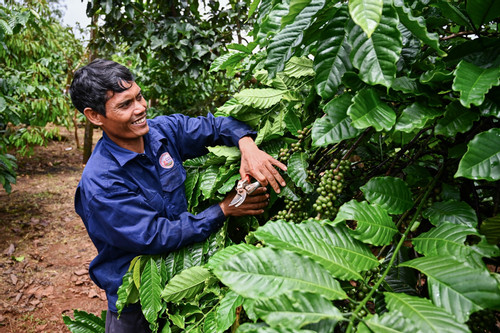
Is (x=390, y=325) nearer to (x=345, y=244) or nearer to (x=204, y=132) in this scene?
(x=345, y=244)

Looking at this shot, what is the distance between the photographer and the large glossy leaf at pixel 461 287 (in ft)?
1.83

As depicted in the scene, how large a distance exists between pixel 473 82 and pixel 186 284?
3.29 ft

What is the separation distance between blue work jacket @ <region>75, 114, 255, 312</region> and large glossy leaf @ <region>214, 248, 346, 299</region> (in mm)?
691

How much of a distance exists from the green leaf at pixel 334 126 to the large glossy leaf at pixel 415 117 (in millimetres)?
90

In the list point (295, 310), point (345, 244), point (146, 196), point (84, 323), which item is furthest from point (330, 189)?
point (84, 323)

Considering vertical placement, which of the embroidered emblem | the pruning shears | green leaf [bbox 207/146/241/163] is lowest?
the embroidered emblem

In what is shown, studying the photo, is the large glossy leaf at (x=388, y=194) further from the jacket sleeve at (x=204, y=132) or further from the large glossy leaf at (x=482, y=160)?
the jacket sleeve at (x=204, y=132)

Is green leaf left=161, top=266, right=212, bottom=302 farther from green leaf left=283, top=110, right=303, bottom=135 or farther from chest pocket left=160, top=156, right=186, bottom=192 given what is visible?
green leaf left=283, top=110, right=303, bottom=135

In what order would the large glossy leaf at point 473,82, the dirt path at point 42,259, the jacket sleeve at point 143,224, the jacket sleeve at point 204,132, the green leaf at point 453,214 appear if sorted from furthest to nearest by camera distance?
the dirt path at point 42,259, the jacket sleeve at point 204,132, the jacket sleeve at point 143,224, the green leaf at point 453,214, the large glossy leaf at point 473,82

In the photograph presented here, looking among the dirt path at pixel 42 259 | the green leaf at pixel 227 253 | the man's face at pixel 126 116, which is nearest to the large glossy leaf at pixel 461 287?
the green leaf at pixel 227 253

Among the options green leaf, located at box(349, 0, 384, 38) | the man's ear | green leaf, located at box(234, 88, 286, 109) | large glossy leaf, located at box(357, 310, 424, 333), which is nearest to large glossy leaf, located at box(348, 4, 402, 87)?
green leaf, located at box(349, 0, 384, 38)

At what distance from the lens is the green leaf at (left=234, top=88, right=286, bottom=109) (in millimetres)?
1257

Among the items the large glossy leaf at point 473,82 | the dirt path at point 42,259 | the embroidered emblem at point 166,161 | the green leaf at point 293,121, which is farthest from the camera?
the dirt path at point 42,259

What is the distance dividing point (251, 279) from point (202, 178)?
0.79 meters
